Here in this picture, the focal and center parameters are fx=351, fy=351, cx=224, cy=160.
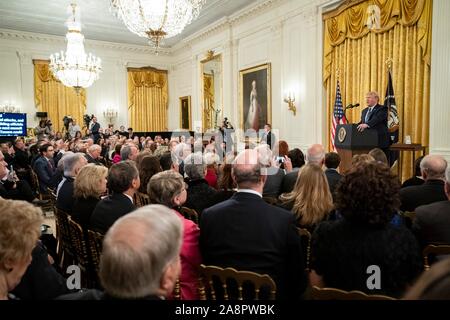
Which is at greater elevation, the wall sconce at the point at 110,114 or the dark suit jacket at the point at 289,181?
the wall sconce at the point at 110,114

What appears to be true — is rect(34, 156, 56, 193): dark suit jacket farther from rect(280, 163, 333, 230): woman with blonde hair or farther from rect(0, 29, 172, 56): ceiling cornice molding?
rect(0, 29, 172, 56): ceiling cornice molding

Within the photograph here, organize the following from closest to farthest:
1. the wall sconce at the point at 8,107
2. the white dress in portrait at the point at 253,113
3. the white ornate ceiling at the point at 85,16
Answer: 1. the white ornate ceiling at the point at 85,16
2. the white dress in portrait at the point at 253,113
3. the wall sconce at the point at 8,107

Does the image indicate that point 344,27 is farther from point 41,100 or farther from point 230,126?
point 41,100

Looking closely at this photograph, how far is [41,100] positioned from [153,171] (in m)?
13.5

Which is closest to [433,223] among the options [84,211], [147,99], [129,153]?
[84,211]

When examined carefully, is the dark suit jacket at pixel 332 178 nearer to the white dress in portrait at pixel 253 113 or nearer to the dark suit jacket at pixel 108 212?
the dark suit jacket at pixel 108 212

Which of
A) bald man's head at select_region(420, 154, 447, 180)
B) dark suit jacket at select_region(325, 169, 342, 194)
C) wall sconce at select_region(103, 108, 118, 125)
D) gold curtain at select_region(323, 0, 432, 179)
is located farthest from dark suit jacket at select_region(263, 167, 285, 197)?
wall sconce at select_region(103, 108, 118, 125)

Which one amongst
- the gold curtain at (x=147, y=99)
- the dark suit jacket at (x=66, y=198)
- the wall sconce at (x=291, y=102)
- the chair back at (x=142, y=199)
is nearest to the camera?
the dark suit jacket at (x=66, y=198)

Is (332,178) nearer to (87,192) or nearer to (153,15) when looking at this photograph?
(87,192)

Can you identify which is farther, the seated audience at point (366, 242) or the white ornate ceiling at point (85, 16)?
the white ornate ceiling at point (85, 16)

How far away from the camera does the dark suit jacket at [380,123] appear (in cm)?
691

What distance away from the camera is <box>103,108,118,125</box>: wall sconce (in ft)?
57.0

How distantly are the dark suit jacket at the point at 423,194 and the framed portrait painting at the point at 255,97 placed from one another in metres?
8.73

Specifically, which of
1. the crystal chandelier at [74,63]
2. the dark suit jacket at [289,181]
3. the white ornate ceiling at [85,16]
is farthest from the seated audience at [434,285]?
the white ornate ceiling at [85,16]
